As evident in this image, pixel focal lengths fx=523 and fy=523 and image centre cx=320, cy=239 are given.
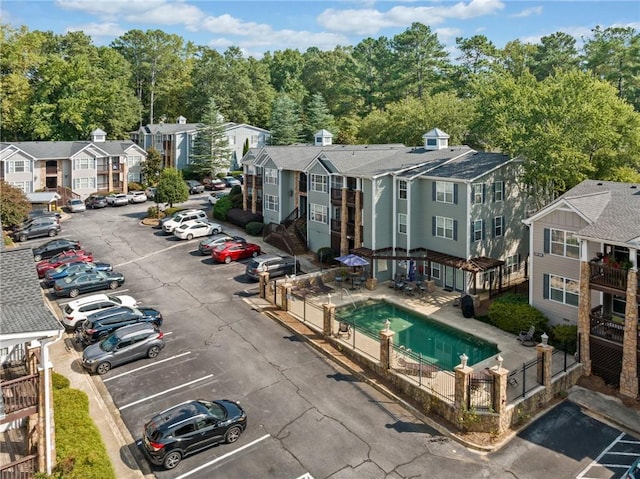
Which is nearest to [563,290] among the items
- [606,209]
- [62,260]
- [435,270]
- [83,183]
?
[606,209]

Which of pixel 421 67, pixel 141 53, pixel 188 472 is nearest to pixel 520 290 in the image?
pixel 188 472

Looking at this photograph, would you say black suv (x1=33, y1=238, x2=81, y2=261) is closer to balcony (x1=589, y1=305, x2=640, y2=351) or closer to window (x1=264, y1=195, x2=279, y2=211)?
window (x1=264, y1=195, x2=279, y2=211)

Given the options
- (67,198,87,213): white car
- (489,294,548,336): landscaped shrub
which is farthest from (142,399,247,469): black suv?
(67,198,87,213): white car

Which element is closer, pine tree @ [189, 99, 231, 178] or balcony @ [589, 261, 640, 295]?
balcony @ [589, 261, 640, 295]

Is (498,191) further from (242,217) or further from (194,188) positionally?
(194,188)

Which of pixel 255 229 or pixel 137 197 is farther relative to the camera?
pixel 137 197

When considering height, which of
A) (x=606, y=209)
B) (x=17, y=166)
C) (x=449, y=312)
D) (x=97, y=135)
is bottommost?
(x=449, y=312)

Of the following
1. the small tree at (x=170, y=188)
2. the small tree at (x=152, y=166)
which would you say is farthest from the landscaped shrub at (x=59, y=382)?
the small tree at (x=152, y=166)
